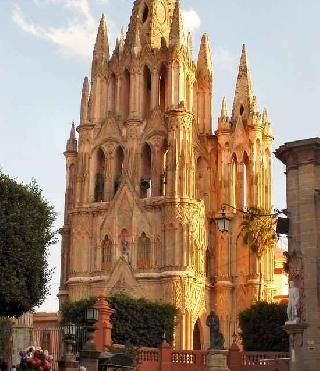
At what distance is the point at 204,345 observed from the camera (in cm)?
6100

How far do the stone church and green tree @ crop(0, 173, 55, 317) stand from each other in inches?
958

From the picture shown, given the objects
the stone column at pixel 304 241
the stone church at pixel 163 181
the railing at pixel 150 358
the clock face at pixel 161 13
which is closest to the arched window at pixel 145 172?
the stone church at pixel 163 181

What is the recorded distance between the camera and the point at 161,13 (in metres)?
70.2

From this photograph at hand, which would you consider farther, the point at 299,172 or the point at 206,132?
the point at 206,132

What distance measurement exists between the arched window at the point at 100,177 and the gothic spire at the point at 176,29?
1008 centimetres

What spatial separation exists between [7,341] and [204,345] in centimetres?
1518

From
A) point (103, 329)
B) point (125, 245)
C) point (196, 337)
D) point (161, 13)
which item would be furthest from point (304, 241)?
point (161, 13)

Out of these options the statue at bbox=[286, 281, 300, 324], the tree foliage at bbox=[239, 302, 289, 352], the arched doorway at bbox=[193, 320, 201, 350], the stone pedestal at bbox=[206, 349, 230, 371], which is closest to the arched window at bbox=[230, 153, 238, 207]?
the arched doorway at bbox=[193, 320, 201, 350]

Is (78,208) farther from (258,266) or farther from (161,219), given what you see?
(258,266)

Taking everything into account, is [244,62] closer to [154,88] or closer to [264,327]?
[154,88]

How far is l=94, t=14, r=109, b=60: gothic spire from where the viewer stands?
6806 cm

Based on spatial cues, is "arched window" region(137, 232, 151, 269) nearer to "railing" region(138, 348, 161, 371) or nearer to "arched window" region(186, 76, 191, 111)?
"arched window" region(186, 76, 191, 111)

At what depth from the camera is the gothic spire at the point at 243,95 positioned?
220 ft

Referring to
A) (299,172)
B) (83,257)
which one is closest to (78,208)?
(83,257)
